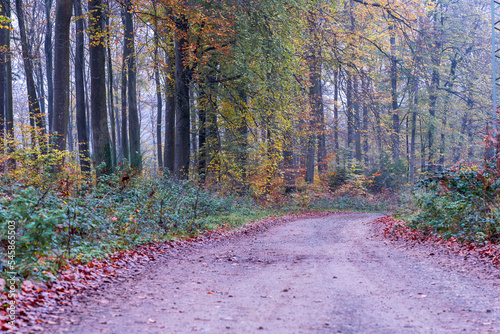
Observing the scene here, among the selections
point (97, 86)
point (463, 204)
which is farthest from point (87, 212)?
point (463, 204)

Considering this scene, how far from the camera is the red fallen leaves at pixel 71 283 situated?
4043mm

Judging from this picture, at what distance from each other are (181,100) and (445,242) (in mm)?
11531

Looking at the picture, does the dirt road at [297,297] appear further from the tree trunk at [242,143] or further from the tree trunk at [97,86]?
the tree trunk at [242,143]

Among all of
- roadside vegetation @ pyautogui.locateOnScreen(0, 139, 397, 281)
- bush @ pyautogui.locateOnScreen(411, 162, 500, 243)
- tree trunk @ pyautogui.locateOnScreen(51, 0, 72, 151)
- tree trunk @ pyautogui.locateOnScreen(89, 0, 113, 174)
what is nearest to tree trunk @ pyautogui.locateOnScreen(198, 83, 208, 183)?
roadside vegetation @ pyautogui.locateOnScreen(0, 139, 397, 281)

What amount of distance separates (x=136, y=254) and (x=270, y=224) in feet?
30.0

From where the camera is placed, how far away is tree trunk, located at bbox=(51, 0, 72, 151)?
12.4 m

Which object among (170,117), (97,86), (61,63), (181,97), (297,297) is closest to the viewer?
(297,297)

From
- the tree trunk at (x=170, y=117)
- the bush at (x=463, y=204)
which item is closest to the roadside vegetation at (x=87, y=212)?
the tree trunk at (x=170, y=117)

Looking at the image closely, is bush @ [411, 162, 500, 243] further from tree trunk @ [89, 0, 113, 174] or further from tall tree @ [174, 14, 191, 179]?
tree trunk @ [89, 0, 113, 174]

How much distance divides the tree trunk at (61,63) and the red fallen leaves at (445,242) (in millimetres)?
10694

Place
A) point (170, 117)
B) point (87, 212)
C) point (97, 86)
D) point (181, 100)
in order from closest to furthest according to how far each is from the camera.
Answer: point (87, 212) < point (97, 86) < point (181, 100) < point (170, 117)

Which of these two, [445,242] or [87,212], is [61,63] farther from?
[445,242]

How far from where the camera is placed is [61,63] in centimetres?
1268

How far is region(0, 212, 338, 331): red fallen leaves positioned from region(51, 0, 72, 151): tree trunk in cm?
636
